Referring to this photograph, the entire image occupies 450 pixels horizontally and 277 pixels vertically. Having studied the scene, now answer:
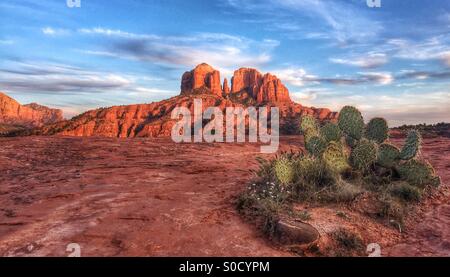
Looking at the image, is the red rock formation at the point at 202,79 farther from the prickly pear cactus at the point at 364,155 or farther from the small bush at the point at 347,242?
the small bush at the point at 347,242

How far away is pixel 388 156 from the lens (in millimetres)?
8188

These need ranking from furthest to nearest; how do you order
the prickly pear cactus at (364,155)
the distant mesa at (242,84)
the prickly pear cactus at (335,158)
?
the distant mesa at (242,84), the prickly pear cactus at (364,155), the prickly pear cactus at (335,158)

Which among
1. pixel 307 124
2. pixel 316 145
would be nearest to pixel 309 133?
pixel 307 124

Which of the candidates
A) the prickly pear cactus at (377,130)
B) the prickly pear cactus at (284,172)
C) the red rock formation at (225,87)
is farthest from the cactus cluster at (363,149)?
the red rock formation at (225,87)

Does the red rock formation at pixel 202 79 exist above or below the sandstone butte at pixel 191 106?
above

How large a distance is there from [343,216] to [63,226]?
4.80 metres

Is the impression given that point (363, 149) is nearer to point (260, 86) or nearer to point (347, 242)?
point (347, 242)

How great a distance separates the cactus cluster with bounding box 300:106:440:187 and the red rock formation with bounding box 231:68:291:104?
369 ft

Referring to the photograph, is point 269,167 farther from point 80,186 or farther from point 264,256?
point 80,186

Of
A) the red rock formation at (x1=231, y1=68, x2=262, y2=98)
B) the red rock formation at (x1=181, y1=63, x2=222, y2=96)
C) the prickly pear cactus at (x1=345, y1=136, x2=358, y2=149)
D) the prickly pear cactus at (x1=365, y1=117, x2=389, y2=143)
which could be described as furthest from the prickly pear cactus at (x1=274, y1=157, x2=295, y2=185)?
the red rock formation at (x1=231, y1=68, x2=262, y2=98)

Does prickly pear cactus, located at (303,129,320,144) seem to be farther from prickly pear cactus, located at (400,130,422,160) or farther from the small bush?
the small bush

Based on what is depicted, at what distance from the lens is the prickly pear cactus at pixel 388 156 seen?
818cm

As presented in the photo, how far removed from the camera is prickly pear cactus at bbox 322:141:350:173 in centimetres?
743

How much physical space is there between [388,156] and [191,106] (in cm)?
9130
